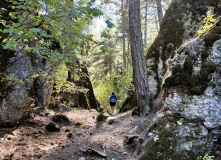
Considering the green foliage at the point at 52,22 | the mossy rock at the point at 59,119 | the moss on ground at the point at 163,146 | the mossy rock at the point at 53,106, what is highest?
the green foliage at the point at 52,22

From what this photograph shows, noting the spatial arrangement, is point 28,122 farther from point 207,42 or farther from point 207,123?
point 207,42

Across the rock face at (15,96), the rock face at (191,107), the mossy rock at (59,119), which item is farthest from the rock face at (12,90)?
the rock face at (191,107)

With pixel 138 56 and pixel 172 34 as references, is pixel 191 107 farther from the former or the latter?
pixel 172 34

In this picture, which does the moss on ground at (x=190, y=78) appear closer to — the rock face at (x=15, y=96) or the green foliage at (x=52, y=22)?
the green foliage at (x=52, y=22)

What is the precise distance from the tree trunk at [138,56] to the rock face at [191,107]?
316 cm

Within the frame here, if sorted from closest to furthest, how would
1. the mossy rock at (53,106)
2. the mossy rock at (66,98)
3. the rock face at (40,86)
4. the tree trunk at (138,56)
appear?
the tree trunk at (138,56), the rock face at (40,86), the mossy rock at (53,106), the mossy rock at (66,98)

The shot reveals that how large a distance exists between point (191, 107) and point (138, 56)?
419 centimetres

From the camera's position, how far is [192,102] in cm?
300

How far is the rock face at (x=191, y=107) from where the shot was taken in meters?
2.65

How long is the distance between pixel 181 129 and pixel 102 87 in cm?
1585

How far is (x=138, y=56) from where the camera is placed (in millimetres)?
6805

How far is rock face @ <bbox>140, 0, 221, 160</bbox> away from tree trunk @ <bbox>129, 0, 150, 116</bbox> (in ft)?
10.4

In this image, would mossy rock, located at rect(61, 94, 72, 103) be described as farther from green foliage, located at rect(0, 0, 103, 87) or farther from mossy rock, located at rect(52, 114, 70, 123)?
green foliage, located at rect(0, 0, 103, 87)

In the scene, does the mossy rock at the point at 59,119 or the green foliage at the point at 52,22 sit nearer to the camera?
the green foliage at the point at 52,22
